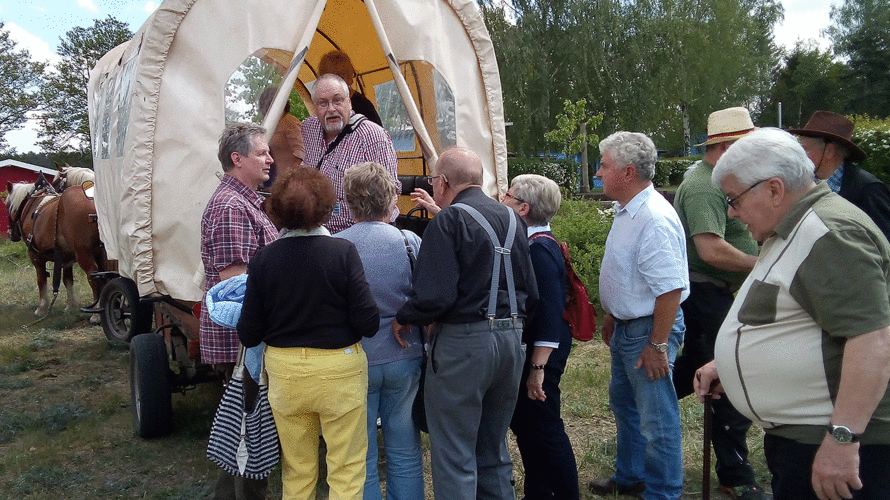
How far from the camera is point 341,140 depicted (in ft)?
14.0

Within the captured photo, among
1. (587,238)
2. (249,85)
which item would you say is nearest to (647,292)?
(249,85)

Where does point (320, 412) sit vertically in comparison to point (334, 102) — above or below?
below

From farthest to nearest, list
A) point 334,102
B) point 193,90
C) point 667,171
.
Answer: point 667,171 < point 334,102 < point 193,90

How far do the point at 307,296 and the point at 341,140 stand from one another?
1650 mm

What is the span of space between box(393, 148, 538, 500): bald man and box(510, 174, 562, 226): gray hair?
0.39 meters

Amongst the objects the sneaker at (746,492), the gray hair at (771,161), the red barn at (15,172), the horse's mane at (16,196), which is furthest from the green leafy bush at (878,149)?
the red barn at (15,172)

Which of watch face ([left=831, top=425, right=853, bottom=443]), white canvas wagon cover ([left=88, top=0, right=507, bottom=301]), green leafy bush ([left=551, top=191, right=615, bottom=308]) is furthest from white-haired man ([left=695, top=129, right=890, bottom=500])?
green leafy bush ([left=551, top=191, right=615, bottom=308])

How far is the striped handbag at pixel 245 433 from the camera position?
3092 millimetres

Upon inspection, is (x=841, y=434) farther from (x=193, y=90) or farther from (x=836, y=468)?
(x=193, y=90)

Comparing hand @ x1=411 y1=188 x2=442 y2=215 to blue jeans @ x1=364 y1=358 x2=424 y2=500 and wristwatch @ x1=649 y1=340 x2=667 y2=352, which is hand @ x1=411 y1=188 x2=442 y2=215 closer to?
blue jeans @ x1=364 y1=358 x2=424 y2=500

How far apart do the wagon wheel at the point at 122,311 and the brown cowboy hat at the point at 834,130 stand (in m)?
4.58

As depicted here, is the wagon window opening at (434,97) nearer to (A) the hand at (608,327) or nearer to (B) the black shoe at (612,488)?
(A) the hand at (608,327)

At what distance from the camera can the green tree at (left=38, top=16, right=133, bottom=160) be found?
1667 inches

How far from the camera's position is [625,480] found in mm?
3902
